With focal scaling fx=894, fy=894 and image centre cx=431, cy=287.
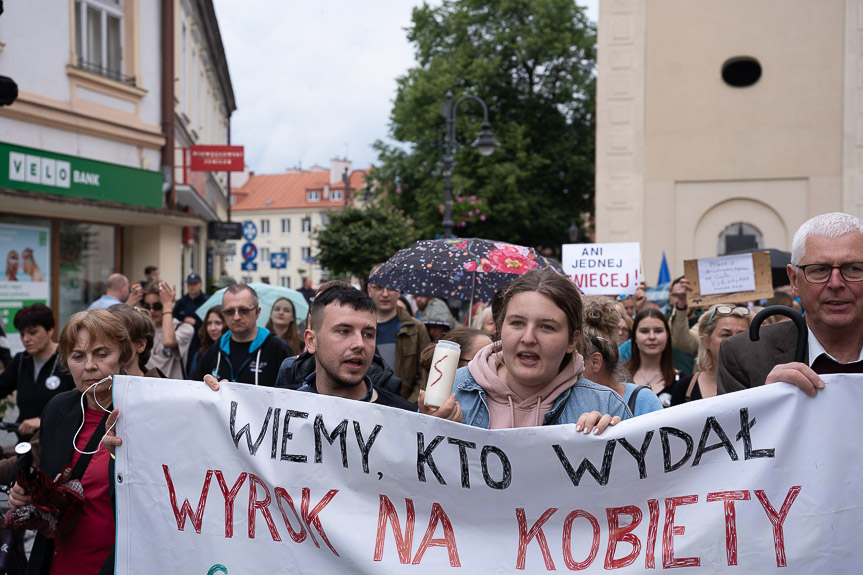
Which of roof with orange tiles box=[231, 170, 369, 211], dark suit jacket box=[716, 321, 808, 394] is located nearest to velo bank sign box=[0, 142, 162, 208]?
dark suit jacket box=[716, 321, 808, 394]

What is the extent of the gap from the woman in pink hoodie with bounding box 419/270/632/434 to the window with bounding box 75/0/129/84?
47.4 ft

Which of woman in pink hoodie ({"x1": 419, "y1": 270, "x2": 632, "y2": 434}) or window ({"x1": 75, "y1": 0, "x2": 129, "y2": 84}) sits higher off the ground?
window ({"x1": 75, "y1": 0, "x2": 129, "y2": 84})

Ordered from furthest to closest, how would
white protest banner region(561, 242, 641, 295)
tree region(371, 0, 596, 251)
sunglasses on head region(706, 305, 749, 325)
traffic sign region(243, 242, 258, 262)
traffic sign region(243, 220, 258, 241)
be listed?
tree region(371, 0, 596, 251) < traffic sign region(243, 220, 258, 241) < traffic sign region(243, 242, 258, 262) < white protest banner region(561, 242, 641, 295) < sunglasses on head region(706, 305, 749, 325)

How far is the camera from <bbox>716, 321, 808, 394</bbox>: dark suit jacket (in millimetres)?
3180

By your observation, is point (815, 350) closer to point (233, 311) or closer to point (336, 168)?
point (233, 311)

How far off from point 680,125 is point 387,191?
15.7 m

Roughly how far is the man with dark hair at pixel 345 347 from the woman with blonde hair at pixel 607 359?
0.90 metres

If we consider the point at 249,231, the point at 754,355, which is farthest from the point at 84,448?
the point at 249,231

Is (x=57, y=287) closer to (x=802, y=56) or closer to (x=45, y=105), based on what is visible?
(x=45, y=105)

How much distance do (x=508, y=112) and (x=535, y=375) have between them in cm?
3257

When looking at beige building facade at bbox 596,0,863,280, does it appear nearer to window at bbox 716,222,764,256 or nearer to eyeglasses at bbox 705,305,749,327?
window at bbox 716,222,764,256

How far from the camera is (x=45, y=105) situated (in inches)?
560

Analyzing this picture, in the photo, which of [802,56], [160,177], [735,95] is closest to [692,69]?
[735,95]

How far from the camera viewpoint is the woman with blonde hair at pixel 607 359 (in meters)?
3.85
